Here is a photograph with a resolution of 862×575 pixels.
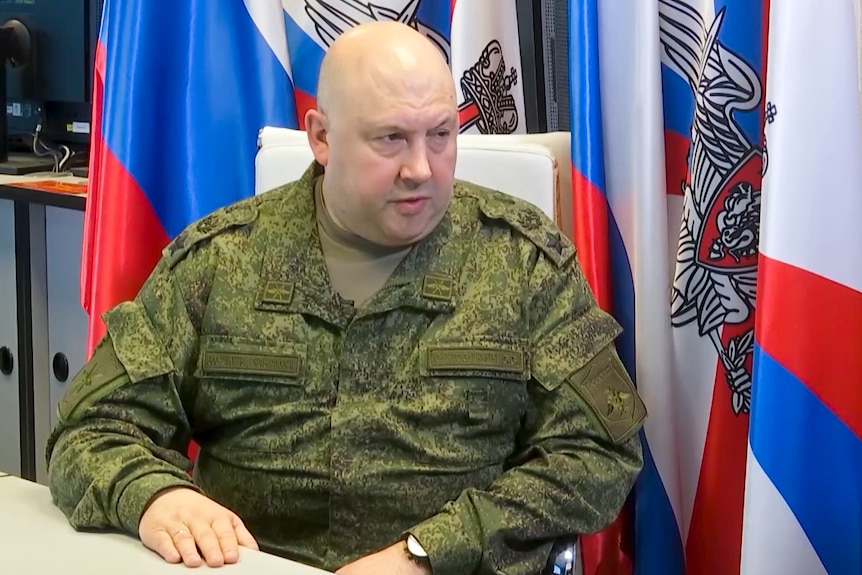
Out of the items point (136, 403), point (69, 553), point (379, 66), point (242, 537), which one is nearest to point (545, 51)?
point (379, 66)

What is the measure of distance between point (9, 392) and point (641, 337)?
1.92m

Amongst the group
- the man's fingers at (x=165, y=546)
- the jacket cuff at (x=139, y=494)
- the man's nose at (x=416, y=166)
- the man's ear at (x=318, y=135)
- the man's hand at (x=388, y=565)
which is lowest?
the man's hand at (x=388, y=565)

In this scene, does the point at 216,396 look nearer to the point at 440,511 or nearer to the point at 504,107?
the point at 440,511

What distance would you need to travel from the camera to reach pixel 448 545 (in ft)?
4.42

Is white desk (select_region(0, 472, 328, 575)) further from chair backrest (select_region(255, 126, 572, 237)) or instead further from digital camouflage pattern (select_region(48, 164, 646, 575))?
chair backrest (select_region(255, 126, 572, 237))

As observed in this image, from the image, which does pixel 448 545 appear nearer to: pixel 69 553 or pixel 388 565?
pixel 388 565

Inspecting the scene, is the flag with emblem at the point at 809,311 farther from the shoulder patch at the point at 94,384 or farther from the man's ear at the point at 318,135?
the shoulder patch at the point at 94,384

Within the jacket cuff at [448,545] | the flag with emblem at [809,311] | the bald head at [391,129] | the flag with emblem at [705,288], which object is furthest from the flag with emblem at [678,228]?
the jacket cuff at [448,545]

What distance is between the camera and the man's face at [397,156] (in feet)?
4.81

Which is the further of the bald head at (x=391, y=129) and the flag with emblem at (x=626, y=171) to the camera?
the flag with emblem at (x=626, y=171)

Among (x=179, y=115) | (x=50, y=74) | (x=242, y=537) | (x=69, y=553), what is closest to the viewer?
(x=69, y=553)

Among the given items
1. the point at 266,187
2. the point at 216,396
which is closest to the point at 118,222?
the point at 266,187

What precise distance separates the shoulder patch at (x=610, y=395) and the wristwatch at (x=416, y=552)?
0.97 feet

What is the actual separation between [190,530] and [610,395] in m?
0.59
